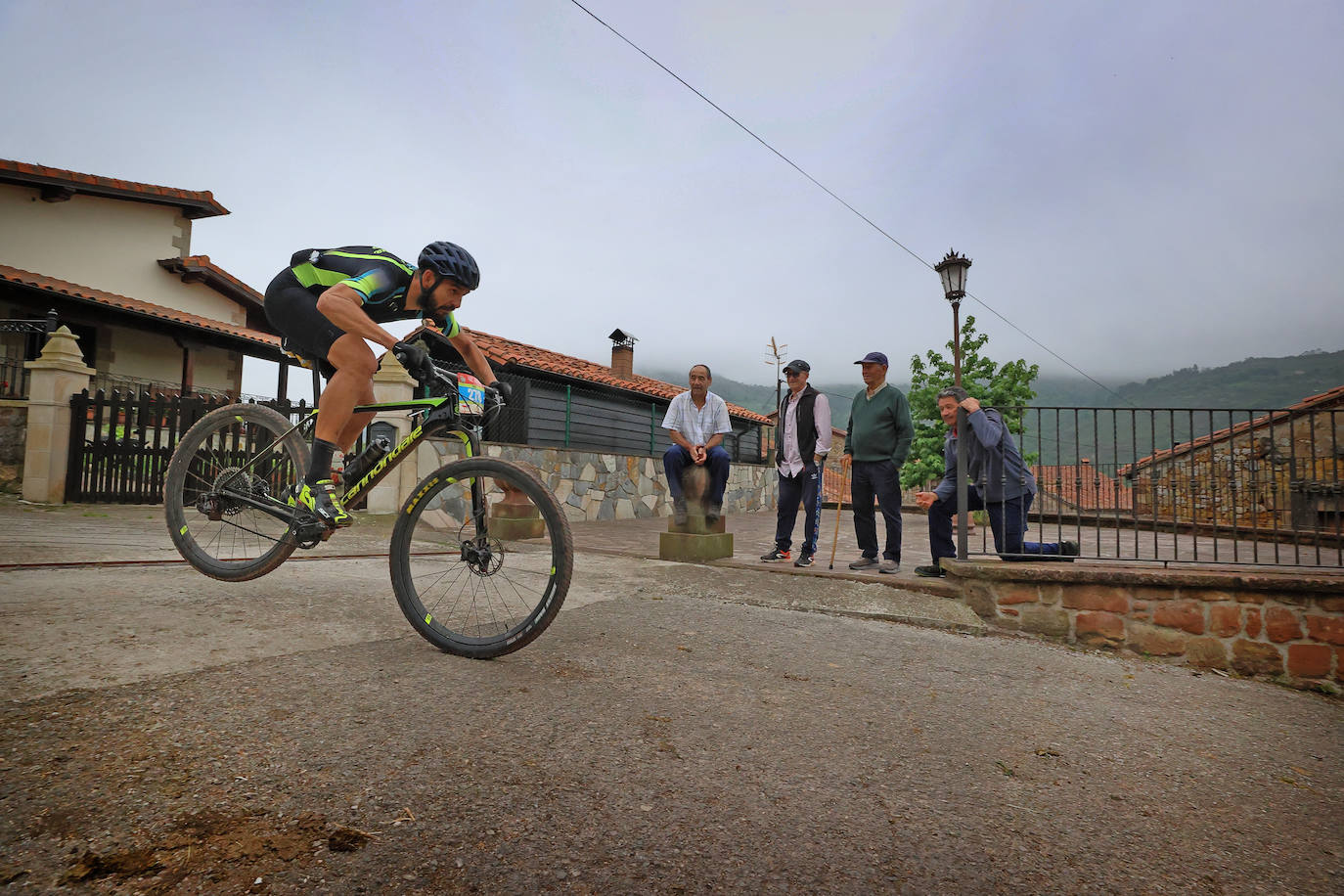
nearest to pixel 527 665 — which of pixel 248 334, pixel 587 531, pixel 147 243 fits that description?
pixel 587 531

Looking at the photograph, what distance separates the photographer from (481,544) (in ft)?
8.39

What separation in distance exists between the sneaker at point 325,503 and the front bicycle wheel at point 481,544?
39 centimetres

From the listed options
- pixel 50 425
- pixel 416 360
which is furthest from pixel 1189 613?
pixel 50 425

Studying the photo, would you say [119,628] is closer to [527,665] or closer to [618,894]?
[527,665]

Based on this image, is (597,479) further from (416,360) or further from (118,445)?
(416,360)

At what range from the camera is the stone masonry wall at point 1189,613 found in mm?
4293

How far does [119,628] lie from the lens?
236cm

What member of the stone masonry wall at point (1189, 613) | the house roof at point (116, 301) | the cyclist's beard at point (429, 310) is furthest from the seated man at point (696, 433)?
the house roof at point (116, 301)

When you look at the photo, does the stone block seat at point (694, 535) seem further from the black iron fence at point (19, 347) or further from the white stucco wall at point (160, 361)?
the white stucco wall at point (160, 361)

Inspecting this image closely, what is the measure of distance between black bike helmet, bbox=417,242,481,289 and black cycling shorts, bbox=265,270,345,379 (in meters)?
0.50

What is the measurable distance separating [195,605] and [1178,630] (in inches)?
235

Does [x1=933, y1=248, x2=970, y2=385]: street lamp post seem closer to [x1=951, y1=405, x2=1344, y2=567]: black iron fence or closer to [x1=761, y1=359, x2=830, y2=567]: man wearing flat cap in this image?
[x1=951, y1=405, x2=1344, y2=567]: black iron fence

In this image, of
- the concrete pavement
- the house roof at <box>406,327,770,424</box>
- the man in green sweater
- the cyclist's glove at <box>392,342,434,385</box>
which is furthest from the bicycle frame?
the house roof at <box>406,327,770,424</box>

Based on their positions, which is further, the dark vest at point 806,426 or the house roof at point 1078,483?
the dark vest at point 806,426
